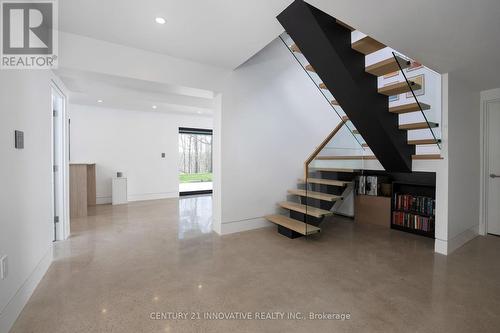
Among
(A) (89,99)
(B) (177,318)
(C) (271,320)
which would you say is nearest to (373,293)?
(C) (271,320)

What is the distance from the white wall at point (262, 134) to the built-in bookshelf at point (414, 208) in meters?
1.73

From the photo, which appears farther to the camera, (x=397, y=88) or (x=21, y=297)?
(x=397, y=88)

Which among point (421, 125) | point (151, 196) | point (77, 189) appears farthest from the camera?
point (151, 196)

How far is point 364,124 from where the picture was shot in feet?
10.3

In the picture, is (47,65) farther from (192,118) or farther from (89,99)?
(192,118)

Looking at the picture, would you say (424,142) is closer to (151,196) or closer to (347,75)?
(347,75)

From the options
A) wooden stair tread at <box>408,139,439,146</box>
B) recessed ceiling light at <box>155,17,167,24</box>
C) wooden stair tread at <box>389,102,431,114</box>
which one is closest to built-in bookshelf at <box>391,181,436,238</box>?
wooden stair tread at <box>408,139,439,146</box>

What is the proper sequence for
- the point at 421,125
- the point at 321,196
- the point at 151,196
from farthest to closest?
the point at 151,196 < the point at 321,196 < the point at 421,125

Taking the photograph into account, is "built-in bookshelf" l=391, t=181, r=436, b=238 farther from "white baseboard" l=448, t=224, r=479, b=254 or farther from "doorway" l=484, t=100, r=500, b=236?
"doorway" l=484, t=100, r=500, b=236

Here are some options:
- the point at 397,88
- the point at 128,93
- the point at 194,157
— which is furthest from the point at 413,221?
the point at 194,157

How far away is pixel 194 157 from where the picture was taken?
7.82m

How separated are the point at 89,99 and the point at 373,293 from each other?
6.21m

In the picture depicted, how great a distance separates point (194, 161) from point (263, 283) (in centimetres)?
598

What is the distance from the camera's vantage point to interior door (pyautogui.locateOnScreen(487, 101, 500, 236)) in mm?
3664
